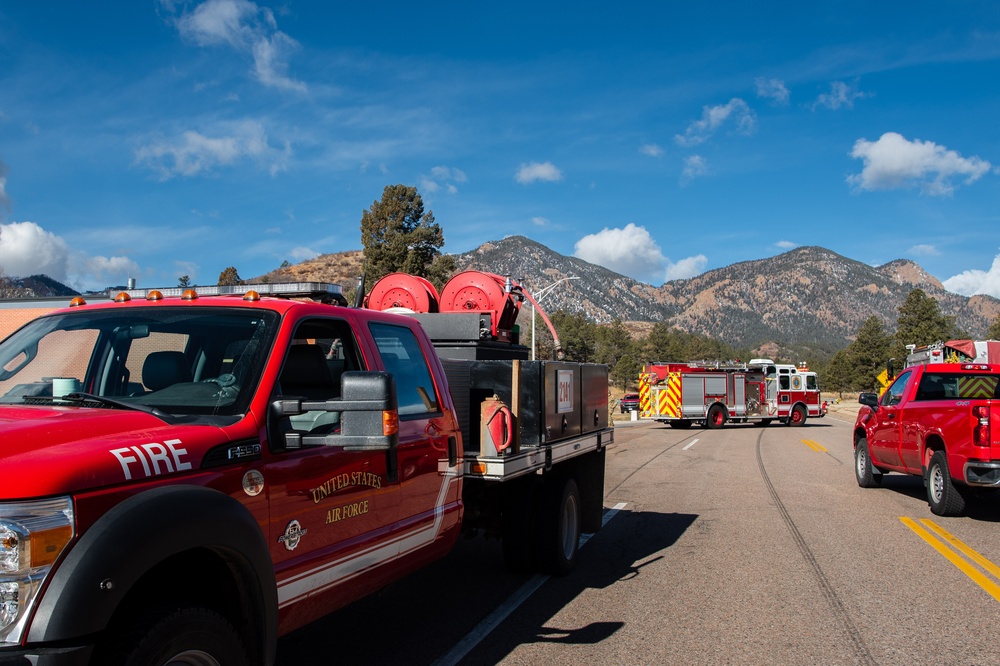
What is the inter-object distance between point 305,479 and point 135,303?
4.93 feet

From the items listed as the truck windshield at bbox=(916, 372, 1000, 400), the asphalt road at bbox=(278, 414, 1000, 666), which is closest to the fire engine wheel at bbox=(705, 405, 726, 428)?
the truck windshield at bbox=(916, 372, 1000, 400)

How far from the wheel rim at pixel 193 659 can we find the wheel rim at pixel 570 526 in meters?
4.39

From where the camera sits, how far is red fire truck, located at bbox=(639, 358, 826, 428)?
3259 centimetres

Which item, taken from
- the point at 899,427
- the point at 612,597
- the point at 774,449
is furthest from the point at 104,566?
the point at 774,449

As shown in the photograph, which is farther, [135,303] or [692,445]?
[692,445]

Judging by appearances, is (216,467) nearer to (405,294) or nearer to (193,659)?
(193,659)

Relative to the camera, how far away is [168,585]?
295 centimetres

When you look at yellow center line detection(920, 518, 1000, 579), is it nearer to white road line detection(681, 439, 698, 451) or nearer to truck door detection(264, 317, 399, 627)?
truck door detection(264, 317, 399, 627)

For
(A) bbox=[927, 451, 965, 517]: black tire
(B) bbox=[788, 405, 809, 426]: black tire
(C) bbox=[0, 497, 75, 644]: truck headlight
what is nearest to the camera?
(C) bbox=[0, 497, 75, 644]: truck headlight

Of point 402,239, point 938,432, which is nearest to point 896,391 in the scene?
point 938,432

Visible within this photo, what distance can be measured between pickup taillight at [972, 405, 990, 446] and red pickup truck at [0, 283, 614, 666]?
6701 mm

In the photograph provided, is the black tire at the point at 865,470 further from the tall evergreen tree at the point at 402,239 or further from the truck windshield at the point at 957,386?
the tall evergreen tree at the point at 402,239

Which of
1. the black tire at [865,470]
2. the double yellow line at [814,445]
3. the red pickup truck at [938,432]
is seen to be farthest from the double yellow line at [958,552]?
the double yellow line at [814,445]

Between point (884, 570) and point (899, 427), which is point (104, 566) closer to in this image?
point (884, 570)
